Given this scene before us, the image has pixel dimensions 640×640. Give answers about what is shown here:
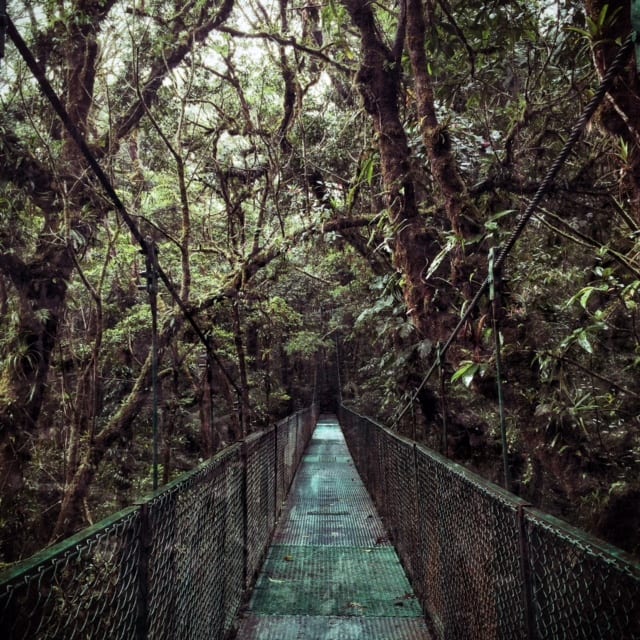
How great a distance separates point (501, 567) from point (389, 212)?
97.3 inches

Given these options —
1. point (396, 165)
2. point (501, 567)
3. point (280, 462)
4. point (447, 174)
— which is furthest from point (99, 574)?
point (280, 462)

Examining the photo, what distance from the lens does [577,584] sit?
97cm

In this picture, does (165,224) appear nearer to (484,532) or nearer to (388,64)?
(388,64)

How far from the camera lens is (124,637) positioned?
1.12 meters

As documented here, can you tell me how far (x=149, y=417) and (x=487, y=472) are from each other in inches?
182

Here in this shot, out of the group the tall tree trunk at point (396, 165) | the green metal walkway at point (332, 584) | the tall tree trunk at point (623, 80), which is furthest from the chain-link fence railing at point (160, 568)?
the tall tree trunk at point (623, 80)

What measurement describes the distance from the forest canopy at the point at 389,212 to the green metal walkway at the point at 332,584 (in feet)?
2.94

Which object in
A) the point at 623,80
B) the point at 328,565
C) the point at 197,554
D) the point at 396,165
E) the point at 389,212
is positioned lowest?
the point at 328,565

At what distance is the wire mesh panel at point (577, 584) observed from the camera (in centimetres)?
82

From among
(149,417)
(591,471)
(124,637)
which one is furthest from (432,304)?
(149,417)

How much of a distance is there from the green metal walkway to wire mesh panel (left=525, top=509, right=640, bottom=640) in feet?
3.81

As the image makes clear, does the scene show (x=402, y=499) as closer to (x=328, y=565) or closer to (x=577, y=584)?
(x=328, y=565)

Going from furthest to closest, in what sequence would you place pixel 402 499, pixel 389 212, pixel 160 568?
1. pixel 389 212
2. pixel 402 499
3. pixel 160 568

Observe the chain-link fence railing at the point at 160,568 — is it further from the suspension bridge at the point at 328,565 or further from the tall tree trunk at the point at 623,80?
the tall tree trunk at the point at 623,80
